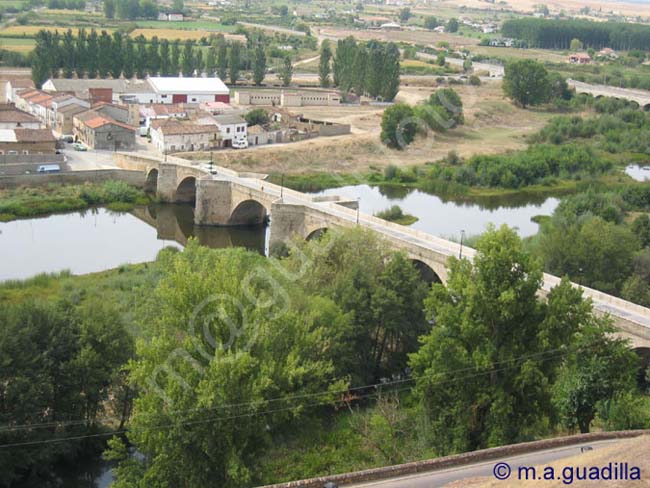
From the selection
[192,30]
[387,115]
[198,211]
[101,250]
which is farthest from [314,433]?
[192,30]

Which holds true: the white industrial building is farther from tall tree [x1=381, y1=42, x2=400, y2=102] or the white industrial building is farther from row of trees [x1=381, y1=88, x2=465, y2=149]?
row of trees [x1=381, y1=88, x2=465, y2=149]

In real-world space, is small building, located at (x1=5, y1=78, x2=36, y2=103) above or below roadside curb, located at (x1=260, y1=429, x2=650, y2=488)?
below

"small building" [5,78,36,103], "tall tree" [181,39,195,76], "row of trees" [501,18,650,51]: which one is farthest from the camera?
"row of trees" [501,18,650,51]

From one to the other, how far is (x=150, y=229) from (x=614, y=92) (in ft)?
115

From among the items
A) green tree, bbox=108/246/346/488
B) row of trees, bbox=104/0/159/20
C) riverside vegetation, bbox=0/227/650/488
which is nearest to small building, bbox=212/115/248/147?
riverside vegetation, bbox=0/227/650/488

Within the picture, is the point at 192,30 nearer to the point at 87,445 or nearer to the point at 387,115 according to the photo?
the point at 387,115

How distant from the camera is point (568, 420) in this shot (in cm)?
1227

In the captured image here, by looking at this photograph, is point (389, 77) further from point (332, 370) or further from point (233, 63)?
point (332, 370)

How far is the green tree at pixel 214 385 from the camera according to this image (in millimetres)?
10570

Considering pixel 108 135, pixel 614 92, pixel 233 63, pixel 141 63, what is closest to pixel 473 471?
pixel 108 135

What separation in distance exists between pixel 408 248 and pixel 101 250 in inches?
350

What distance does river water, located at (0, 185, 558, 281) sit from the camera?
22.5 metres

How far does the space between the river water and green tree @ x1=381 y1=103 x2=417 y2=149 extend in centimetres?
580

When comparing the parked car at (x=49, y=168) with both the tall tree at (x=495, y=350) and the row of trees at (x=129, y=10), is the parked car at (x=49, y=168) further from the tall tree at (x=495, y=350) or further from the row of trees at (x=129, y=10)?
the row of trees at (x=129, y=10)
